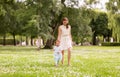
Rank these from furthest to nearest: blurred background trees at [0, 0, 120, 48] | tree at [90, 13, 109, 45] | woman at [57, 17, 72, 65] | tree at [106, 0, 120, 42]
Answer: tree at [90, 13, 109, 45] < blurred background trees at [0, 0, 120, 48] < tree at [106, 0, 120, 42] < woman at [57, 17, 72, 65]

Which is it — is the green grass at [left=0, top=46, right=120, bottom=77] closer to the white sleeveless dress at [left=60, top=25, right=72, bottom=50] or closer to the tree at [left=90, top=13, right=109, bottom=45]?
the white sleeveless dress at [left=60, top=25, right=72, bottom=50]

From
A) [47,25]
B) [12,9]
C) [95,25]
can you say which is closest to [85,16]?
[47,25]

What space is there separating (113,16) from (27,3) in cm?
1552

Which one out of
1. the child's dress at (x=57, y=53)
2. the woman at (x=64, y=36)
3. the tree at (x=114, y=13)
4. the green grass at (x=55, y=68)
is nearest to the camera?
the green grass at (x=55, y=68)

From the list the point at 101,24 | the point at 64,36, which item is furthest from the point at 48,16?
the point at 101,24

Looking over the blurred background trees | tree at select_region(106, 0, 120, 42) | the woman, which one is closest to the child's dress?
the woman

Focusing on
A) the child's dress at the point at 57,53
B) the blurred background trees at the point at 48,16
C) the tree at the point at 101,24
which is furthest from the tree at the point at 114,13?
the tree at the point at 101,24

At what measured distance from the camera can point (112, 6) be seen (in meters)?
46.4

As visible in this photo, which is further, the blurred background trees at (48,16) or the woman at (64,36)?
the blurred background trees at (48,16)

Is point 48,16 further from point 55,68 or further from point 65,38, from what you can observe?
point 55,68

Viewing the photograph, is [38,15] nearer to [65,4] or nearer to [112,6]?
[65,4]

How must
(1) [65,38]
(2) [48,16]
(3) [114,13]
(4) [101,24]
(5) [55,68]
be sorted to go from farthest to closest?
(4) [101,24] < (2) [48,16] < (3) [114,13] < (1) [65,38] < (5) [55,68]

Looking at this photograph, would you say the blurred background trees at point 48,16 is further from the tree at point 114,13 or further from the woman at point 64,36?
the woman at point 64,36

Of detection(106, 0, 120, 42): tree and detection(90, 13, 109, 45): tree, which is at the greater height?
detection(106, 0, 120, 42): tree
